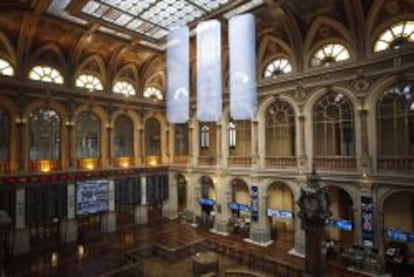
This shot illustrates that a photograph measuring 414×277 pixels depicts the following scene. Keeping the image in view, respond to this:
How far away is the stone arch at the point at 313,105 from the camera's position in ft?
50.8

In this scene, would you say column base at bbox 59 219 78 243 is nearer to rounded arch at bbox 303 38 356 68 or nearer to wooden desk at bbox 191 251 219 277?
wooden desk at bbox 191 251 219 277

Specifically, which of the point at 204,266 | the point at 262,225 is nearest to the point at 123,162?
the point at 262,225

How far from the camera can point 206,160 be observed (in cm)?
2339

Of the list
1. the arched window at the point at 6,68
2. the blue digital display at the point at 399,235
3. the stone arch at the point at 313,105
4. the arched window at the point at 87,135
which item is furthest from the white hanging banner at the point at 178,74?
the blue digital display at the point at 399,235

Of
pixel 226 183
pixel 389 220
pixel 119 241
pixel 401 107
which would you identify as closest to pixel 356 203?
pixel 389 220

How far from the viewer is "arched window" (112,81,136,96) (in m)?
23.8

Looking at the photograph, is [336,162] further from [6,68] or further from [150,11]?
[6,68]

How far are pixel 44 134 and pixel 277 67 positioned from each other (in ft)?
54.6

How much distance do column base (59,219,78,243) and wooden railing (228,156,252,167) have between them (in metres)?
12.1

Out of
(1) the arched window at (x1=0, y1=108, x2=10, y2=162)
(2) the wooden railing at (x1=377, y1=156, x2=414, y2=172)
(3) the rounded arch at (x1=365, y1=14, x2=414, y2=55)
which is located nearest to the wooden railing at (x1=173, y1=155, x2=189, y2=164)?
(1) the arched window at (x1=0, y1=108, x2=10, y2=162)

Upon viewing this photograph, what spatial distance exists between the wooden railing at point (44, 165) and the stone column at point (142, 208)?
273 inches

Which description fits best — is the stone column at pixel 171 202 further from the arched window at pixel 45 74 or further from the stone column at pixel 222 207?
the arched window at pixel 45 74

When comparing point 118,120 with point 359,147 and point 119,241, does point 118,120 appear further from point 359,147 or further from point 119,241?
point 359,147

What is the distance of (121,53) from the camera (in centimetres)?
2197
